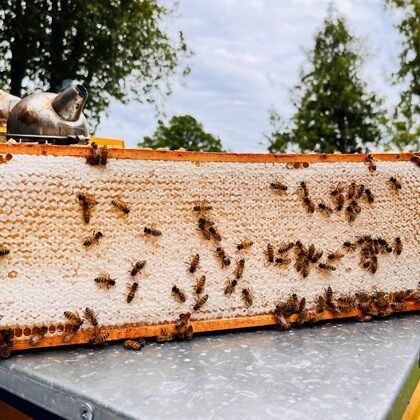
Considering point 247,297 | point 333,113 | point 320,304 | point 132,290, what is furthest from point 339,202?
point 333,113

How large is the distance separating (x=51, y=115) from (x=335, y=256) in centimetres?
176

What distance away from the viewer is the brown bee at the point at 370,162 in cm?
226

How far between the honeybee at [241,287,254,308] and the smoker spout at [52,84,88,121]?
5.29 ft

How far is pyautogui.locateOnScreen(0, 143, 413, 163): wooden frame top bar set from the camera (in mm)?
1766

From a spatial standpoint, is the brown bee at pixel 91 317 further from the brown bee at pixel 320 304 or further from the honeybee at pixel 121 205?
the brown bee at pixel 320 304

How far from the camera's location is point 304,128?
26.0m

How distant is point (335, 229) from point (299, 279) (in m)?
0.25

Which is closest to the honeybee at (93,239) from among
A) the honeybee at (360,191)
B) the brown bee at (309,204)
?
the brown bee at (309,204)

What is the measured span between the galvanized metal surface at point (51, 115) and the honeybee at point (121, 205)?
133 centimetres

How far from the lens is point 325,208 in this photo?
2.15 metres

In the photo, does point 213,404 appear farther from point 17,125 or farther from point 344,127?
point 344,127

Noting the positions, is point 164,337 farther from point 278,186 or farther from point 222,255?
point 278,186

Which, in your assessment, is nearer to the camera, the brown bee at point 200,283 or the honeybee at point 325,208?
the brown bee at point 200,283

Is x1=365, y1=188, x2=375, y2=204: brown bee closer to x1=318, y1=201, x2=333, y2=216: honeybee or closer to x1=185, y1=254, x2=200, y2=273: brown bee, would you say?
x1=318, y1=201, x2=333, y2=216: honeybee
